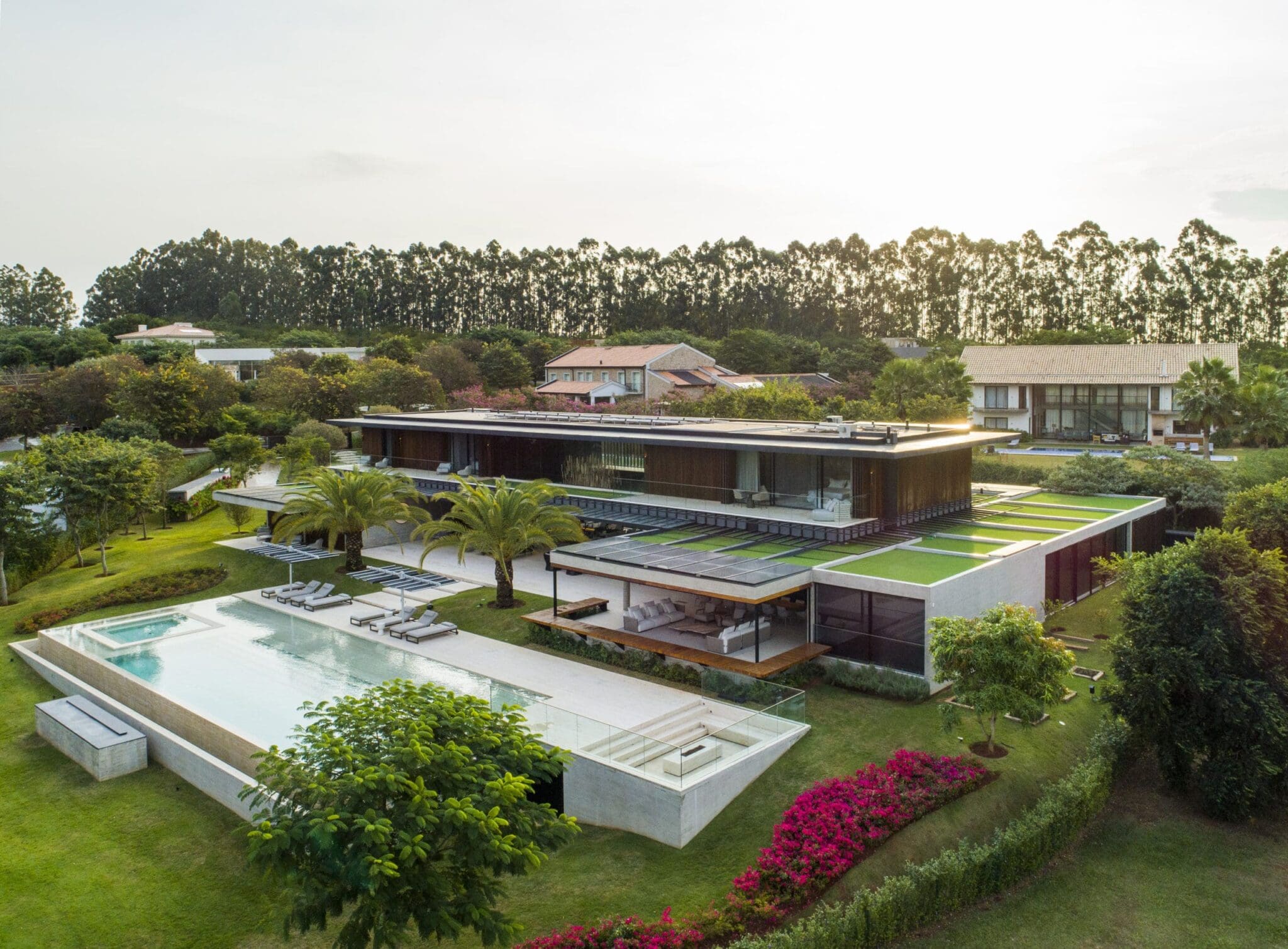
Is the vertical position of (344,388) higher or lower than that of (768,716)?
higher

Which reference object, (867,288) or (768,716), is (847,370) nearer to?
(867,288)

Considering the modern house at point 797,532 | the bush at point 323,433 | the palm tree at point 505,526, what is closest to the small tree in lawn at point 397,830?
the modern house at point 797,532

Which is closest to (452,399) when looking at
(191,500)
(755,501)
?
(191,500)

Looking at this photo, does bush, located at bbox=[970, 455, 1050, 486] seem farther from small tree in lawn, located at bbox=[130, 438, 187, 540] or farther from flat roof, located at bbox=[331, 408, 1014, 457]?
small tree in lawn, located at bbox=[130, 438, 187, 540]

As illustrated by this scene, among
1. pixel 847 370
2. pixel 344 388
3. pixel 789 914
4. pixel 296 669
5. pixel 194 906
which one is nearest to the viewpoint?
pixel 789 914

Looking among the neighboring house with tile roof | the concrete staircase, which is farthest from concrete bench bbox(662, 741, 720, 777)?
the neighboring house with tile roof

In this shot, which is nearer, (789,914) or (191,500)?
(789,914)
